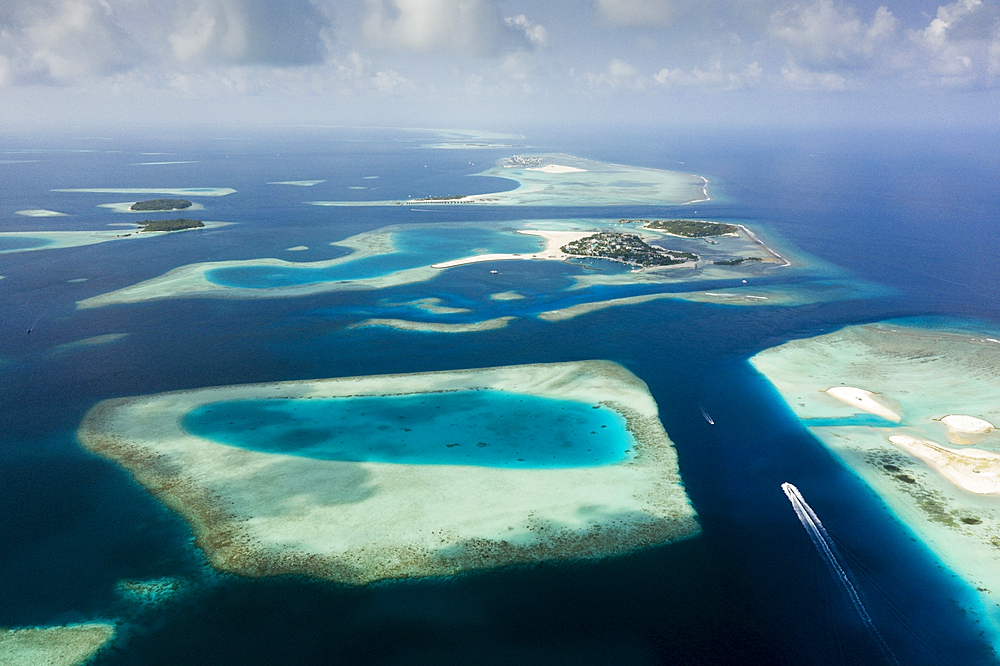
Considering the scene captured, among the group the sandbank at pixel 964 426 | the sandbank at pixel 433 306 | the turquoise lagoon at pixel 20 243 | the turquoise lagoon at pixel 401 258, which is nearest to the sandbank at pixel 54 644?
→ the sandbank at pixel 433 306

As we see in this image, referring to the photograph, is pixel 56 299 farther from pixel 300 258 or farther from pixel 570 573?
pixel 570 573

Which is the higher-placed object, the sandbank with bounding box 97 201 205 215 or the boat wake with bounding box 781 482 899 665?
the sandbank with bounding box 97 201 205 215

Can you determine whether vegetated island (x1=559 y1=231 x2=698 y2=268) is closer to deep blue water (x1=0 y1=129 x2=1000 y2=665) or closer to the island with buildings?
the island with buildings

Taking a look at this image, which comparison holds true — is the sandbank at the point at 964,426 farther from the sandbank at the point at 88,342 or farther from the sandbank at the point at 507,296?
the sandbank at the point at 88,342

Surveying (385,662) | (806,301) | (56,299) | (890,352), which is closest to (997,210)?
(806,301)

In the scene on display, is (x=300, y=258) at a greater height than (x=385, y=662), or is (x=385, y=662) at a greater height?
(x=300, y=258)

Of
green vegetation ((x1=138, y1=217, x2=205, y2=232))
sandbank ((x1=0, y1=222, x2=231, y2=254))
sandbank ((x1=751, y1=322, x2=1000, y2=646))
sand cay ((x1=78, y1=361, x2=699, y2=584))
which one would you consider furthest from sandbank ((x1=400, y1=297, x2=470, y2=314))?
green vegetation ((x1=138, y1=217, x2=205, y2=232))
